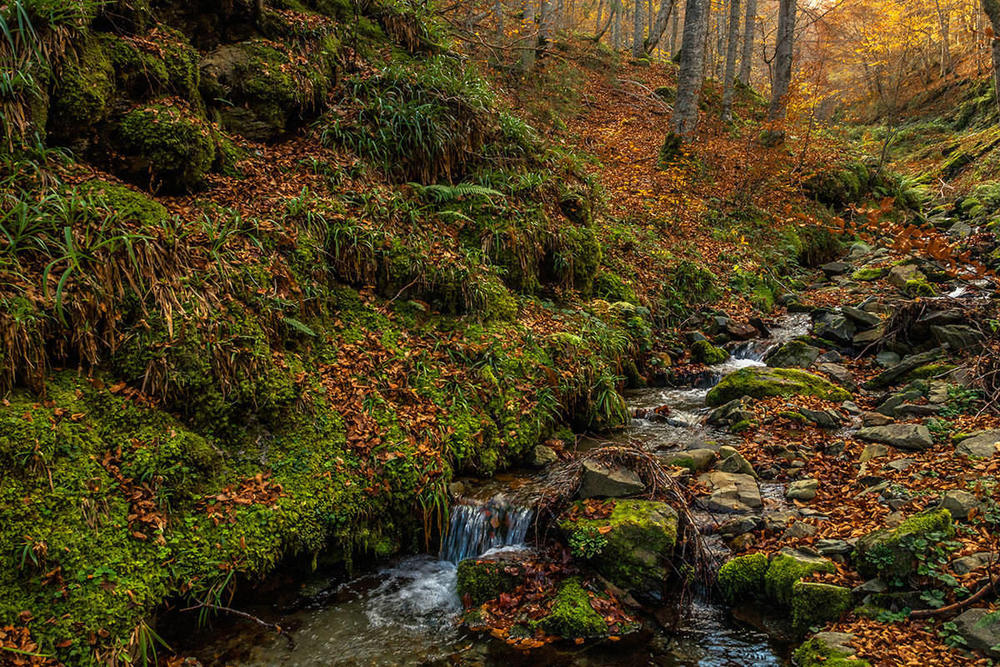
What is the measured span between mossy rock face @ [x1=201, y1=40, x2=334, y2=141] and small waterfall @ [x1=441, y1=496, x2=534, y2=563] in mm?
5458

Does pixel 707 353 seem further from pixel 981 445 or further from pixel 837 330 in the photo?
pixel 981 445

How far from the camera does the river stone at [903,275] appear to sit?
10148 mm

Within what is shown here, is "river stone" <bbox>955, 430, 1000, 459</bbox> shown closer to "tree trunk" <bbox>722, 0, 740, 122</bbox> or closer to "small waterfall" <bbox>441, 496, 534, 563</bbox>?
"small waterfall" <bbox>441, 496, 534, 563</bbox>

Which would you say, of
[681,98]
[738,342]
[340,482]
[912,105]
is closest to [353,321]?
[340,482]

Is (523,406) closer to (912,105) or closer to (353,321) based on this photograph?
(353,321)

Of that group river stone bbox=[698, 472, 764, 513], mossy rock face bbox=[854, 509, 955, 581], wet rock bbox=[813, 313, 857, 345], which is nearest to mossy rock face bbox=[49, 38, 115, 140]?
river stone bbox=[698, 472, 764, 513]

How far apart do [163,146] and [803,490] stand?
7.11m

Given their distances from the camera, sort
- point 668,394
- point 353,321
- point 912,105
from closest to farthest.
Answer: point 353,321 < point 668,394 < point 912,105

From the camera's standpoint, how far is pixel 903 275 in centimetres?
1051

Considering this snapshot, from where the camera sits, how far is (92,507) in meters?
3.74

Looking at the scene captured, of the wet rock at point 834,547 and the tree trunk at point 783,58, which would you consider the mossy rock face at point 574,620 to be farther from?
the tree trunk at point 783,58

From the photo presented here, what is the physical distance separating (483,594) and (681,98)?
14.3 metres

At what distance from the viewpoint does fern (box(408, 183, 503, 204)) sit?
7.90 m

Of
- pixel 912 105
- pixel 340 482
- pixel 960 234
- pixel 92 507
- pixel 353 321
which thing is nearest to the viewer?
pixel 92 507
